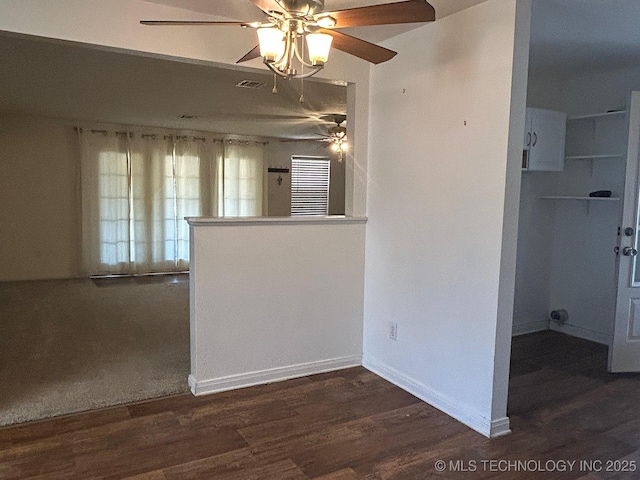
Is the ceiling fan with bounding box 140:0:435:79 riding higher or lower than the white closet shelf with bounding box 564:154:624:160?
higher

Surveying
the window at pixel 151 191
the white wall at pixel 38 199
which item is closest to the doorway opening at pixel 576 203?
the window at pixel 151 191

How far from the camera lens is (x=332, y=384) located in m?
3.32

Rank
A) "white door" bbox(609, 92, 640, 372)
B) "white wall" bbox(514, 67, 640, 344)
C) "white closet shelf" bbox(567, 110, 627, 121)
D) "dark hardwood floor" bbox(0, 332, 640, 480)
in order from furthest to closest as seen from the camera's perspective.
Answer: "white wall" bbox(514, 67, 640, 344) < "white closet shelf" bbox(567, 110, 627, 121) < "white door" bbox(609, 92, 640, 372) < "dark hardwood floor" bbox(0, 332, 640, 480)

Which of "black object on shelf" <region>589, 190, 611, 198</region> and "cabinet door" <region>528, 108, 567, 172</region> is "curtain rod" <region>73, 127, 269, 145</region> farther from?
"black object on shelf" <region>589, 190, 611, 198</region>

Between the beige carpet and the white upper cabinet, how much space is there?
131 inches

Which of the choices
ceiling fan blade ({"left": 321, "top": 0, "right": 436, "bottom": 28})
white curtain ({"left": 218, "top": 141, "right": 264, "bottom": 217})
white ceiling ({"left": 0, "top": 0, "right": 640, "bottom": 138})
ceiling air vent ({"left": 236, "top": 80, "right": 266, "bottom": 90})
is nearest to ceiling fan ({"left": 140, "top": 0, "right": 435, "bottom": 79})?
ceiling fan blade ({"left": 321, "top": 0, "right": 436, "bottom": 28})

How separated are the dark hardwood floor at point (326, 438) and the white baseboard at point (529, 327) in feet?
3.95

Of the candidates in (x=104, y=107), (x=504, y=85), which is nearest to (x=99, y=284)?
(x=104, y=107)

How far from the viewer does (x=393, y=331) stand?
3.38m

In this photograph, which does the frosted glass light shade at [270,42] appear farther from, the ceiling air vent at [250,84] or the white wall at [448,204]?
the ceiling air vent at [250,84]

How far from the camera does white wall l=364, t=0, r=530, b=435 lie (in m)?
2.58

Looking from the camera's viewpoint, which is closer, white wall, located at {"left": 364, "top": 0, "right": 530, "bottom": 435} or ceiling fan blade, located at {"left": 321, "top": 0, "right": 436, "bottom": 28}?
ceiling fan blade, located at {"left": 321, "top": 0, "right": 436, "bottom": 28}

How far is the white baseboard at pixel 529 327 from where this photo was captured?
15.0 ft

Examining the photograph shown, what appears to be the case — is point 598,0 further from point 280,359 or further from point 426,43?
point 280,359
